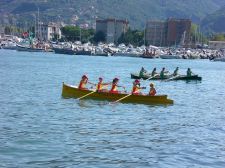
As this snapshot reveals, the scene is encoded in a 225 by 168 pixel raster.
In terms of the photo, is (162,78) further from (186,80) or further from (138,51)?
(138,51)

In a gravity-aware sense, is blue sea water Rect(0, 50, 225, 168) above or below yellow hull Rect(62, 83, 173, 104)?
below

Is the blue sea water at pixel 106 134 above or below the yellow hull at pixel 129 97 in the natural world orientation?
below

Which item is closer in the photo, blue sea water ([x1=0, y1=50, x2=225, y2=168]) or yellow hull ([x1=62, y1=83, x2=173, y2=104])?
blue sea water ([x1=0, y1=50, x2=225, y2=168])

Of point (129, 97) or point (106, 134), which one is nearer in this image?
point (106, 134)

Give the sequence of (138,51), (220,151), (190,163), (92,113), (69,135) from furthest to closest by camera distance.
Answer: (138,51), (92,113), (69,135), (220,151), (190,163)

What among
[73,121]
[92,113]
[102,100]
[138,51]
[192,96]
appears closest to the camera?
[73,121]

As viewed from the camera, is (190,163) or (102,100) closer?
(190,163)

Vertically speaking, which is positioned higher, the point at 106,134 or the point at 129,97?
the point at 129,97

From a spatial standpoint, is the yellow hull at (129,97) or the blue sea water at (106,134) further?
the yellow hull at (129,97)

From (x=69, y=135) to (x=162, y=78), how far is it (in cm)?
4561

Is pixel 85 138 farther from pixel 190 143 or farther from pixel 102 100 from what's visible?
pixel 102 100

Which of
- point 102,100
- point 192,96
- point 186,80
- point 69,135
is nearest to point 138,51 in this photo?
point 186,80

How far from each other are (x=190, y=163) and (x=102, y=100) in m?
19.3

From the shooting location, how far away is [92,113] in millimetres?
36375
